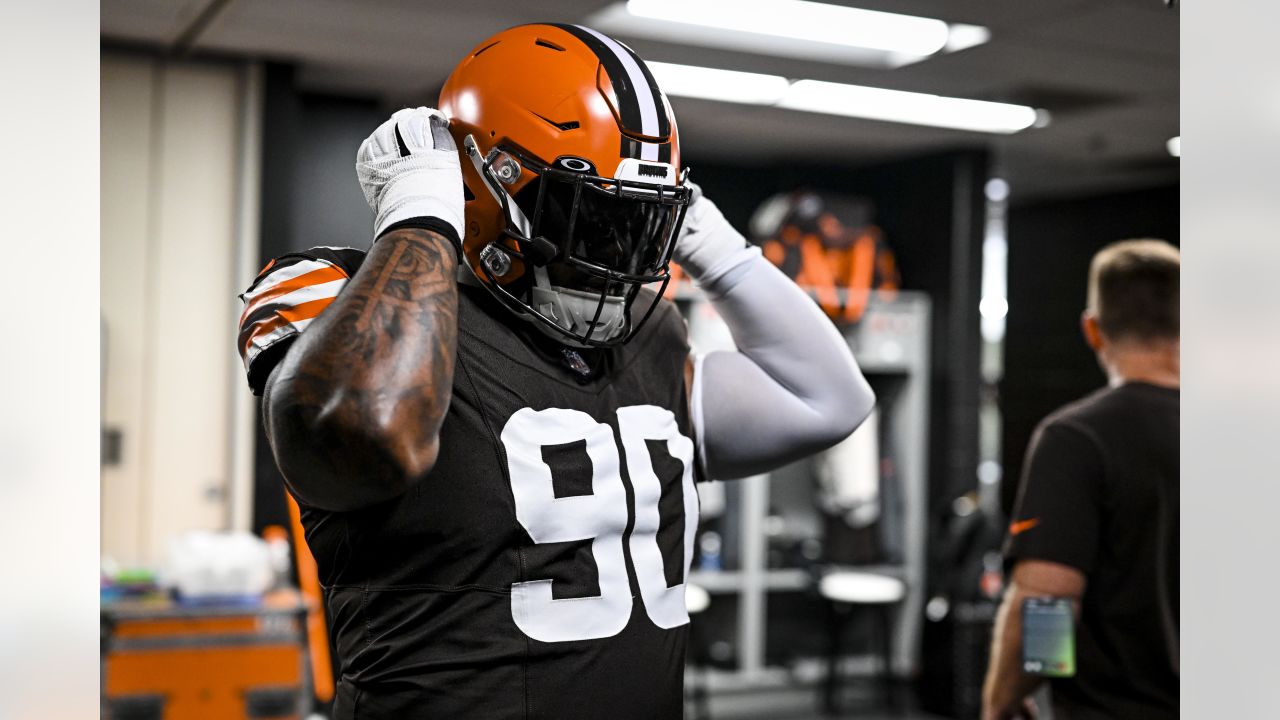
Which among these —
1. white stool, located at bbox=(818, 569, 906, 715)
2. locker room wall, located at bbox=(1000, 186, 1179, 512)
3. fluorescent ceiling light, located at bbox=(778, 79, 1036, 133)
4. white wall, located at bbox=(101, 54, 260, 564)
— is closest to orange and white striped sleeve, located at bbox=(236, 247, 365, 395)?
white wall, located at bbox=(101, 54, 260, 564)

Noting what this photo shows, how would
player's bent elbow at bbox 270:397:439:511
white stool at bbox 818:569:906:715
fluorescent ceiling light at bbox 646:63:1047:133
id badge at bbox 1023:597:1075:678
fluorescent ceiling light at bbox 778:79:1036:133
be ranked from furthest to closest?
1. white stool at bbox 818:569:906:715
2. fluorescent ceiling light at bbox 778:79:1036:133
3. fluorescent ceiling light at bbox 646:63:1047:133
4. id badge at bbox 1023:597:1075:678
5. player's bent elbow at bbox 270:397:439:511

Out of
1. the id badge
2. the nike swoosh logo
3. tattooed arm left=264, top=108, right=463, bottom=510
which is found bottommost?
the id badge

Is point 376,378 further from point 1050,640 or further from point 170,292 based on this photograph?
point 170,292

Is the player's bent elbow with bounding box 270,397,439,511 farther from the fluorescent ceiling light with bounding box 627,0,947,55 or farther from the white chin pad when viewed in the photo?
the fluorescent ceiling light with bounding box 627,0,947,55

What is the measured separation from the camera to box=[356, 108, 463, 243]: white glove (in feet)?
3.82

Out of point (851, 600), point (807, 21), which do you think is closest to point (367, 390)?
point (807, 21)

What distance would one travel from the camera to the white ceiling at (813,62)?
431cm

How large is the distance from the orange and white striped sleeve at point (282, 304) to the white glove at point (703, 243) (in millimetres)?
483

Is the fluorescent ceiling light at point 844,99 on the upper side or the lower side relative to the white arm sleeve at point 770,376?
upper

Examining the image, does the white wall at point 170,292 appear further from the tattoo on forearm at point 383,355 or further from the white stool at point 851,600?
the tattoo on forearm at point 383,355

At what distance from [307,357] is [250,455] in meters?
4.42

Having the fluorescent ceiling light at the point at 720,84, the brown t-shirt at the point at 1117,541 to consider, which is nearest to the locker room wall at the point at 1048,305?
the fluorescent ceiling light at the point at 720,84

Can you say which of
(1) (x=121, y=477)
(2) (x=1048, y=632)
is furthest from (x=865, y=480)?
(2) (x=1048, y=632)

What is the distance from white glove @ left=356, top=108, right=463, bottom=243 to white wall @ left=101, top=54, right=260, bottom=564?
4009mm
